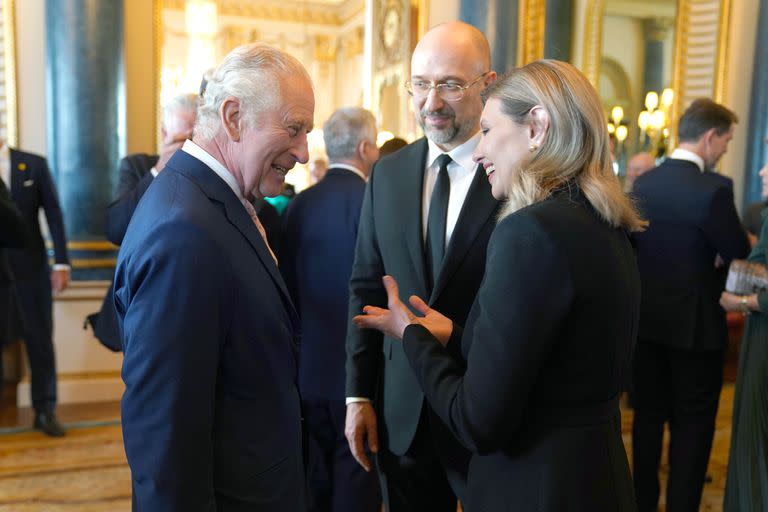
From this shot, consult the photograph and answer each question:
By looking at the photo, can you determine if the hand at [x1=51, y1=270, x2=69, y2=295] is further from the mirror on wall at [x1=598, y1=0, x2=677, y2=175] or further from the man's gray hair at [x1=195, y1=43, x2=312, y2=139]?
the mirror on wall at [x1=598, y1=0, x2=677, y2=175]

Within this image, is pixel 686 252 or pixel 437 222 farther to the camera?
pixel 686 252

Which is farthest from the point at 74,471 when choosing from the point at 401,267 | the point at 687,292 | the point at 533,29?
the point at 533,29

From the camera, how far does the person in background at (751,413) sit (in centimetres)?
256

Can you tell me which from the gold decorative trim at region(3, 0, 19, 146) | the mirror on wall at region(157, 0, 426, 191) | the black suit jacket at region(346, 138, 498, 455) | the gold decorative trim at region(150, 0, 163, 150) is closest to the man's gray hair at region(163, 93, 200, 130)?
the black suit jacket at region(346, 138, 498, 455)

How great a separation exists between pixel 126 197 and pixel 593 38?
17.2ft

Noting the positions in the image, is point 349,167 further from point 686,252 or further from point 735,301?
point 735,301

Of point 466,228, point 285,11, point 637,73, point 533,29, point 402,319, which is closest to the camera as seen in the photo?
point 402,319

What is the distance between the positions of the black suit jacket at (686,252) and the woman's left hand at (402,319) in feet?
5.62

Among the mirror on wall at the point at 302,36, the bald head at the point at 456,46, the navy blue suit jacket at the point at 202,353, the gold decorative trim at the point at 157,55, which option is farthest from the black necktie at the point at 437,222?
the mirror on wall at the point at 302,36

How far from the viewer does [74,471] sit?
3551 mm

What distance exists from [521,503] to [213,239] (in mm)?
750

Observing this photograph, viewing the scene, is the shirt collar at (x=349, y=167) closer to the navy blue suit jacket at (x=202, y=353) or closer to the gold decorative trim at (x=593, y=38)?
the navy blue suit jacket at (x=202, y=353)

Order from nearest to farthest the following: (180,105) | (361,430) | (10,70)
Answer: (361,430) < (180,105) < (10,70)

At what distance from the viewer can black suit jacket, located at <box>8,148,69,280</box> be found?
3.92m
